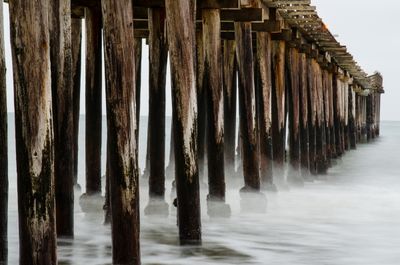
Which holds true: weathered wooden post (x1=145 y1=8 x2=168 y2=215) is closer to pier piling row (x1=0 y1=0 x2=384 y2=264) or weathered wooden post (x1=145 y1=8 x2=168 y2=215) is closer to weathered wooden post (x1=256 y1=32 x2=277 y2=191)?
pier piling row (x1=0 y1=0 x2=384 y2=264)

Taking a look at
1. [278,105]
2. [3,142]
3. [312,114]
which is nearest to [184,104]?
[3,142]

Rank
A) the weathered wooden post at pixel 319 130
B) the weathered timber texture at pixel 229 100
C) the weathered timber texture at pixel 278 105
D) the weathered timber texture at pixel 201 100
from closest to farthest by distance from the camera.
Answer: the weathered timber texture at pixel 201 100 → the weathered timber texture at pixel 278 105 → the weathered timber texture at pixel 229 100 → the weathered wooden post at pixel 319 130

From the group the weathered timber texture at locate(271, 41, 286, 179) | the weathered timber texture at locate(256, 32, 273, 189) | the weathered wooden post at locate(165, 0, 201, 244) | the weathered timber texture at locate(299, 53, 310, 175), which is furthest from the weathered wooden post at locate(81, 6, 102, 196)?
the weathered timber texture at locate(299, 53, 310, 175)

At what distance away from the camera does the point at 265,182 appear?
9836mm

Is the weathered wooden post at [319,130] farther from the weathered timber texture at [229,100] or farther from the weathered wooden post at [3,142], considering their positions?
the weathered wooden post at [3,142]

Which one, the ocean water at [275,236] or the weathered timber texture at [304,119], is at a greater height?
the weathered timber texture at [304,119]

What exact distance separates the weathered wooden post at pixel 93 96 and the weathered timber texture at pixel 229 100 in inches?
124

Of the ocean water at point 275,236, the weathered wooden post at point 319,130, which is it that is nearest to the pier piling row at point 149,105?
the ocean water at point 275,236

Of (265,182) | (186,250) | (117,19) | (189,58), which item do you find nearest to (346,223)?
(265,182)

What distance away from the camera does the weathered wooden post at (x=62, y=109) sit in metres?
5.56

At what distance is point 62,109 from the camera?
5723 millimetres

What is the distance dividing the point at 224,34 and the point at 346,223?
344cm

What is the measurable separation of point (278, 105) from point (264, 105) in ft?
3.96

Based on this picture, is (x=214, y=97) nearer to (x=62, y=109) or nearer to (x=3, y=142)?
(x=62, y=109)
